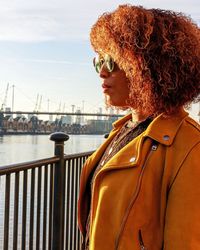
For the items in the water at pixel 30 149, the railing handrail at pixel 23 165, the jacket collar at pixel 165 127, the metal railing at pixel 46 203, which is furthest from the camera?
the water at pixel 30 149

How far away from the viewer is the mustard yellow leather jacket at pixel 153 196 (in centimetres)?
173

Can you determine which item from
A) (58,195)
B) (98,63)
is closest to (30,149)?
(58,195)

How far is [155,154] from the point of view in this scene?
181 cm

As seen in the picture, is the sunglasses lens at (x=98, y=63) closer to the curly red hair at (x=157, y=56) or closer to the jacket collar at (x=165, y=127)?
the curly red hair at (x=157, y=56)

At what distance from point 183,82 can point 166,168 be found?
1.14 ft

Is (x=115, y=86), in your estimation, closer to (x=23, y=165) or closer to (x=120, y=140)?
(x=120, y=140)

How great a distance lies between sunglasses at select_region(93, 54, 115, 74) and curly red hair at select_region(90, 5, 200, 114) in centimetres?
5

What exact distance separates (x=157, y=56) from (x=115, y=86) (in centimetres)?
24

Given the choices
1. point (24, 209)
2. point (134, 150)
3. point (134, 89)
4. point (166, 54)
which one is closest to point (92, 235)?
point (134, 150)

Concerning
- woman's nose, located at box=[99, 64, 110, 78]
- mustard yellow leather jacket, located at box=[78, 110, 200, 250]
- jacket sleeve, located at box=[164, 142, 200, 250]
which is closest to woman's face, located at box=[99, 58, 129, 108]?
woman's nose, located at box=[99, 64, 110, 78]

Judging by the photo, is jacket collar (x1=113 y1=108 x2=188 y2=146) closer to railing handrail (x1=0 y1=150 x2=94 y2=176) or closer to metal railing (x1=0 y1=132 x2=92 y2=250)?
railing handrail (x1=0 y1=150 x2=94 y2=176)

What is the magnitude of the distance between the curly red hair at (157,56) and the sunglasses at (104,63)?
0.05 m

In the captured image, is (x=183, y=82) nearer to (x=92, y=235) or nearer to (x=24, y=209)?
(x=92, y=235)

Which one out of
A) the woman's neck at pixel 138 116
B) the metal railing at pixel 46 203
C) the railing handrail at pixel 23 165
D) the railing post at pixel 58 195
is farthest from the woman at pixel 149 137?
the railing post at pixel 58 195
